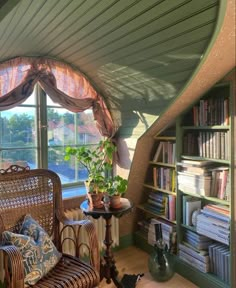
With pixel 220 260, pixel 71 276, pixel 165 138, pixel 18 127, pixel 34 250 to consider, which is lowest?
pixel 220 260

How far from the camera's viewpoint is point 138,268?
259 centimetres

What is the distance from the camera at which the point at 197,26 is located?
1.46 m

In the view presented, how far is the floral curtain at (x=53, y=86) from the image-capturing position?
221cm

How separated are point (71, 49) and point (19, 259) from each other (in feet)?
5.37

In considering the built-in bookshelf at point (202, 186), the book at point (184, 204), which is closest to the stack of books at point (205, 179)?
the built-in bookshelf at point (202, 186)

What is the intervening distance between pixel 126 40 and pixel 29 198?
4.60 feet

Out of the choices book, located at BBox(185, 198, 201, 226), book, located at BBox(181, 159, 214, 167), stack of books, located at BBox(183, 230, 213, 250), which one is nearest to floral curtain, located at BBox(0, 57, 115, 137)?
book, located at BBox(181, 159, 214, 167)

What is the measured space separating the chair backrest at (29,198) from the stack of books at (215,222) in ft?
4.03

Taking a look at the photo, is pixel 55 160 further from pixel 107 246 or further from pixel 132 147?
pixel 107 246

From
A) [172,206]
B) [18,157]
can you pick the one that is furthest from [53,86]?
[172,206]

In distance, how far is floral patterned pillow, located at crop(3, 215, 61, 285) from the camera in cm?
162

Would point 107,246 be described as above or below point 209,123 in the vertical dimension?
below

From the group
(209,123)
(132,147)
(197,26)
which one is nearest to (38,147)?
(132,147)

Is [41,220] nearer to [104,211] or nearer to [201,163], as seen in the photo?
[104,211]
